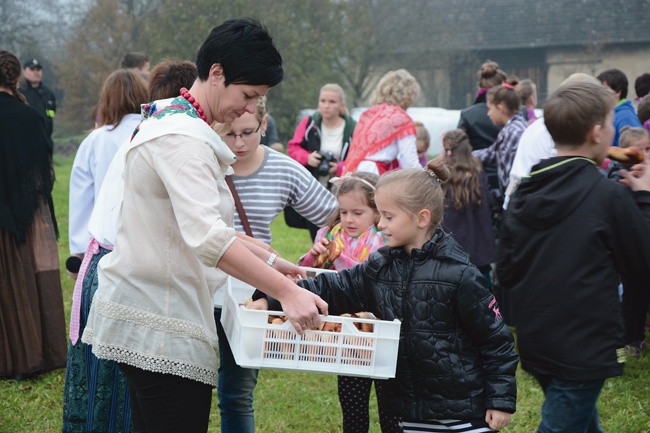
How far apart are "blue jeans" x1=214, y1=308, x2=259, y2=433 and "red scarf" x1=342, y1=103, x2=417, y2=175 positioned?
3339mm

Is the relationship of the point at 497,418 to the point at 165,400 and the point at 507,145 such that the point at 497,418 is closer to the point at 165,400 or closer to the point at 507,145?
the point at 165,400

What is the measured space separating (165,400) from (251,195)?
138 centimetres

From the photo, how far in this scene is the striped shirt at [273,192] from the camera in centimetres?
393

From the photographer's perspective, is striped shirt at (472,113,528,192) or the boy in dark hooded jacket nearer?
the boy in dark hooded jacket

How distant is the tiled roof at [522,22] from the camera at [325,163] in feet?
83.1

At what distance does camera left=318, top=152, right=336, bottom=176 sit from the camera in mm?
7906

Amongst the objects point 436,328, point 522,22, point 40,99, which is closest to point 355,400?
point 436,328

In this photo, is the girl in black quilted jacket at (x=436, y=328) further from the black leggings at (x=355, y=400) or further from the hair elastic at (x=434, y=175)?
the black leggings at (x=355, y=400)

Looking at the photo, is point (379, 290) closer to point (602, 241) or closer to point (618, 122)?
point (602, 241)

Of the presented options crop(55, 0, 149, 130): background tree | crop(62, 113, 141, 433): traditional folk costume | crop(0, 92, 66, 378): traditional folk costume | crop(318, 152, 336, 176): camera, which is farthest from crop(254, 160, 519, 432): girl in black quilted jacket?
crop(55, 0, 149, 130): background tree

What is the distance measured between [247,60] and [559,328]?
1.53 metres

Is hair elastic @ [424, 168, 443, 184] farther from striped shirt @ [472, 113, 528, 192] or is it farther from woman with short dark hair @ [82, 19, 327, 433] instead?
striped shirt @ [472, 113, 528, 192]

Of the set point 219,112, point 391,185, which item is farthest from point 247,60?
point 391,185

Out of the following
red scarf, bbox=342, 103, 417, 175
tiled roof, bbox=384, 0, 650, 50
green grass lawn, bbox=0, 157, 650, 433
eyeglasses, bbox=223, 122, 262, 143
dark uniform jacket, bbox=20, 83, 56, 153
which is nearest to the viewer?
eyeglasses, bbox=223, 122, 262, 143
